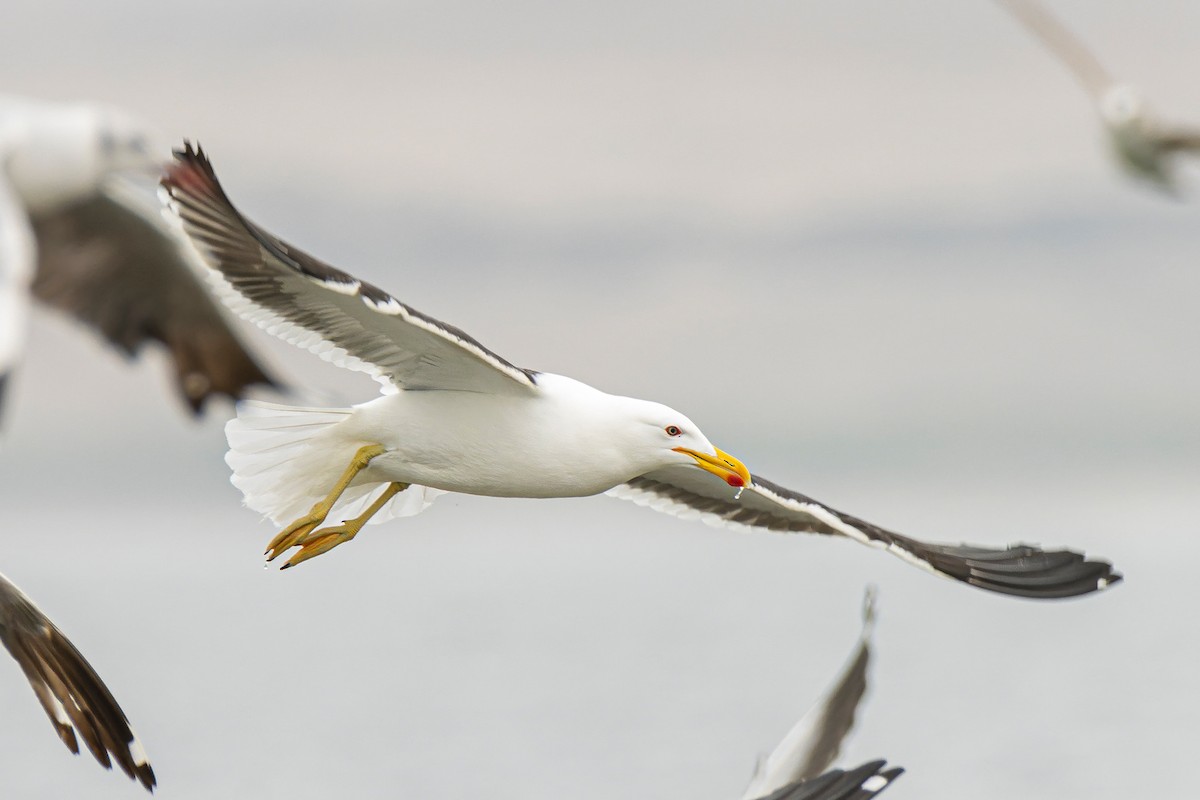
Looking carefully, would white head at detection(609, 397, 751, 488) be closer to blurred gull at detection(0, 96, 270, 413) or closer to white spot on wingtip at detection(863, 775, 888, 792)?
white spot on wingtip at detection(863, 775, 888, 792)

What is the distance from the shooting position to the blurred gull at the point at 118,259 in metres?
10.9

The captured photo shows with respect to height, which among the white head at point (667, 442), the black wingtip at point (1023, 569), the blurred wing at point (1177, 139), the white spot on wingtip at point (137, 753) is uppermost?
the blurred wing at point (1177, 139)

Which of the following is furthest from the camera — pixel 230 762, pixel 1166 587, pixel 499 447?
pixel 1166 587

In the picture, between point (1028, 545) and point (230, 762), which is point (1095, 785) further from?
point (1028, 545)

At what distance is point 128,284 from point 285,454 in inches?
164

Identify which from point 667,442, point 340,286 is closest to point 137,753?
point 340,286

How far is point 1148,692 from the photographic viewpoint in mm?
41906

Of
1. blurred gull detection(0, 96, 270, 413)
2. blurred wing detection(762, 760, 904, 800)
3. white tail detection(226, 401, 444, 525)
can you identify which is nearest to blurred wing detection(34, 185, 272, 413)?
blurred gull detection(0, 96, 270, 413)

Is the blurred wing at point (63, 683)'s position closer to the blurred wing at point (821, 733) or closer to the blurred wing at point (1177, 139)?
the blurred wing at point (821, 733)

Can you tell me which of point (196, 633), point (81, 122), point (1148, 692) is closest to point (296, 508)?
point (81, 122)

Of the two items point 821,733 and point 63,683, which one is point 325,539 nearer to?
point 63,683

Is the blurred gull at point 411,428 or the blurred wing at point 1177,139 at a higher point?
the blurred wing at point 1177,139

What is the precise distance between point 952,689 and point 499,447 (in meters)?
38.1

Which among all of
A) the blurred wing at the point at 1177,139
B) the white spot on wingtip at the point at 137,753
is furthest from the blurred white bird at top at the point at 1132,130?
the white spot on wingtip at the point at 137,753
